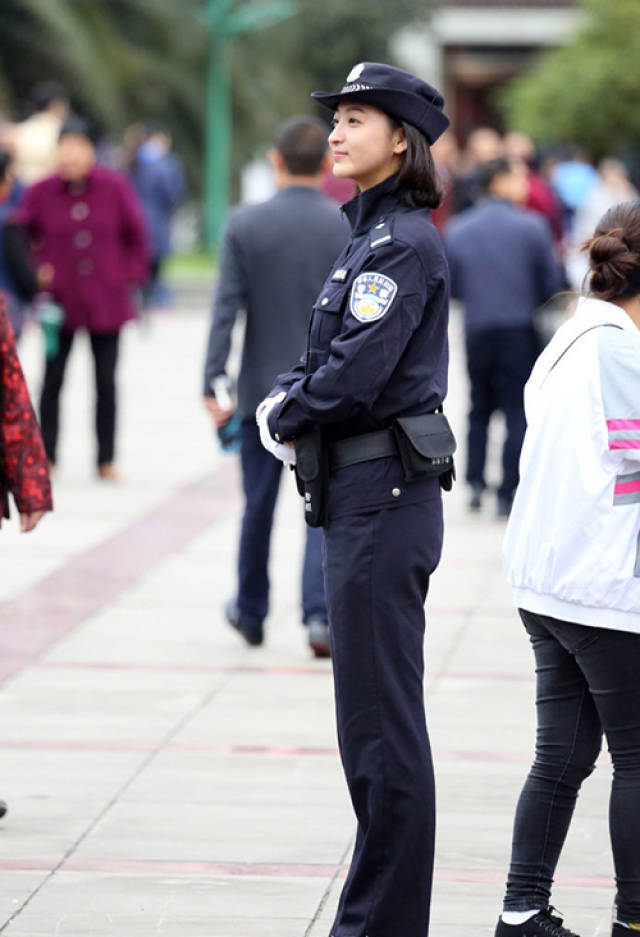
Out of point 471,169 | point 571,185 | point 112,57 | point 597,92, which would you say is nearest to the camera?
point 471,169

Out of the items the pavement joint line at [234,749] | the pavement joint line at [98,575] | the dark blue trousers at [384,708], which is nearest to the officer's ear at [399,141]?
the dark blue trousers at [384,708]

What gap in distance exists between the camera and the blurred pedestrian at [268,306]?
700 cm

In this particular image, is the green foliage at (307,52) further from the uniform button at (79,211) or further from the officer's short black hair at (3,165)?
the officer's short black hair at (3,165)

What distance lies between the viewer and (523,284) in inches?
402

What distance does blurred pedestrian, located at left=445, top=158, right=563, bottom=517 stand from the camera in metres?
A: 10.2

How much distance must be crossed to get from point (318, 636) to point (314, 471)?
315cm

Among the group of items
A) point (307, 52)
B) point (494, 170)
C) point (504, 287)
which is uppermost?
point (307, 52)

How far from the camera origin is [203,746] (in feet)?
19.0

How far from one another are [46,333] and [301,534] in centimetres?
212

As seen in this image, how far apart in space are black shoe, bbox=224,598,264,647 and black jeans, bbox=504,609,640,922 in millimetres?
3110

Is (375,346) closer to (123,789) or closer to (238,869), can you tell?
(238,869)

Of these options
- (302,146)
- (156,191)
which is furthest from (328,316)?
(156,191)

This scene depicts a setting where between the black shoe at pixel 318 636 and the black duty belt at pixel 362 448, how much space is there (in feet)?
10.2

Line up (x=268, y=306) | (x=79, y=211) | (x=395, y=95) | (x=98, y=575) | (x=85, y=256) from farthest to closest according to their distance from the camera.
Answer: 1. (x=85, y=256)
2. (x=79, y=211)
3. (x=98, y=575)
4. (x=268, y=306)
5. (x=395, y=95)
